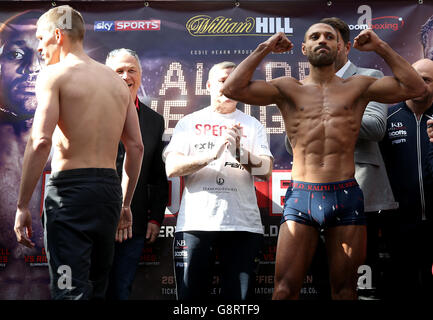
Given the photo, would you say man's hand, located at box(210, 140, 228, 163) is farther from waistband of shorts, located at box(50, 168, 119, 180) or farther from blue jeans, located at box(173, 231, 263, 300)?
waistband of shorts, located at box(50, 168, 119, 180)

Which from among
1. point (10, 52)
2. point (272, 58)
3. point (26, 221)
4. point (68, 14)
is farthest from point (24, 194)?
point (272, 58)

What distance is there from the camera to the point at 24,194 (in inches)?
108

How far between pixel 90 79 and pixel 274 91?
1209 millimetres

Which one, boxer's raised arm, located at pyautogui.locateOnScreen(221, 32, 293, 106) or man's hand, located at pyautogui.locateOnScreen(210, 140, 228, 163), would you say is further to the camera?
man's hand, located at pyautogui.locateOnScreen(210, 140, 228, 163)

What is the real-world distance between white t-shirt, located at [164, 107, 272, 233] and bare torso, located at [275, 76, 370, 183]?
612mm

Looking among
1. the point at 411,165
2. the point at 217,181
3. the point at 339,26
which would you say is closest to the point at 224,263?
the point at 217,181

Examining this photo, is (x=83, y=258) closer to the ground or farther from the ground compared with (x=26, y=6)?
closer to the ground

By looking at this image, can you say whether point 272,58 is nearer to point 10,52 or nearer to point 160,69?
point 160,69

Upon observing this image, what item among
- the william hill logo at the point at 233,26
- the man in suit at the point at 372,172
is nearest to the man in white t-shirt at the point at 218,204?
the man in suit at the point at 372,172

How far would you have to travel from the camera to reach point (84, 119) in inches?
112

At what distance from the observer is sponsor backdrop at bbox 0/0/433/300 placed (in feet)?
14.7

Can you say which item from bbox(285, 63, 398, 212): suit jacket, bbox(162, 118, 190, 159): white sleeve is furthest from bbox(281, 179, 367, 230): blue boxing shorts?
bbox(162, 118, 190, 159): white sleeve

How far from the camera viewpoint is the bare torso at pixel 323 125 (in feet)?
10.6

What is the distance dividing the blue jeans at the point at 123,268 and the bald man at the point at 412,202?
206 centimetres
